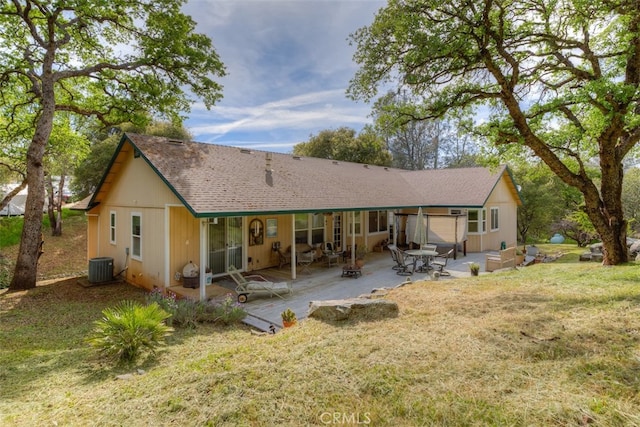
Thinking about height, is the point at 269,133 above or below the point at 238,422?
above

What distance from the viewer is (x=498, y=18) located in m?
8.52

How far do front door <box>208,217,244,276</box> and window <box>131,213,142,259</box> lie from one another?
221 centimetres

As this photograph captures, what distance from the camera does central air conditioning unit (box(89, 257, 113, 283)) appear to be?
413 inches

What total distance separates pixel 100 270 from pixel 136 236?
1701 mm

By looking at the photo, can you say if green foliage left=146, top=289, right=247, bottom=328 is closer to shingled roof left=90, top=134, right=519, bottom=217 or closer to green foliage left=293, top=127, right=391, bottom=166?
shingled roof left=90, top=134, right=519, bottom=217

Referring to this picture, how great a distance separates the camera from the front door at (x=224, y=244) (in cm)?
1057

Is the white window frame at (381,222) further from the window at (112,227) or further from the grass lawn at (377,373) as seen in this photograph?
the window at (112,227)

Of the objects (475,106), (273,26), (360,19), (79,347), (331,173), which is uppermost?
(273,26)

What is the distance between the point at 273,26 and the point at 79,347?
12430mm

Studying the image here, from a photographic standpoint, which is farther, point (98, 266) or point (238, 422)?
point (98, 266)

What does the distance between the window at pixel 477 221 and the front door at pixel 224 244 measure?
11993mm

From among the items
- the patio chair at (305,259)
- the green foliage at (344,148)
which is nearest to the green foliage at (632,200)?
the green foliage at (344,148)

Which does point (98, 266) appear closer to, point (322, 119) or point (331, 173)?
point (331, 173)

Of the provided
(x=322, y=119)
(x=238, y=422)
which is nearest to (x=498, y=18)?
(x=238, y=422)
